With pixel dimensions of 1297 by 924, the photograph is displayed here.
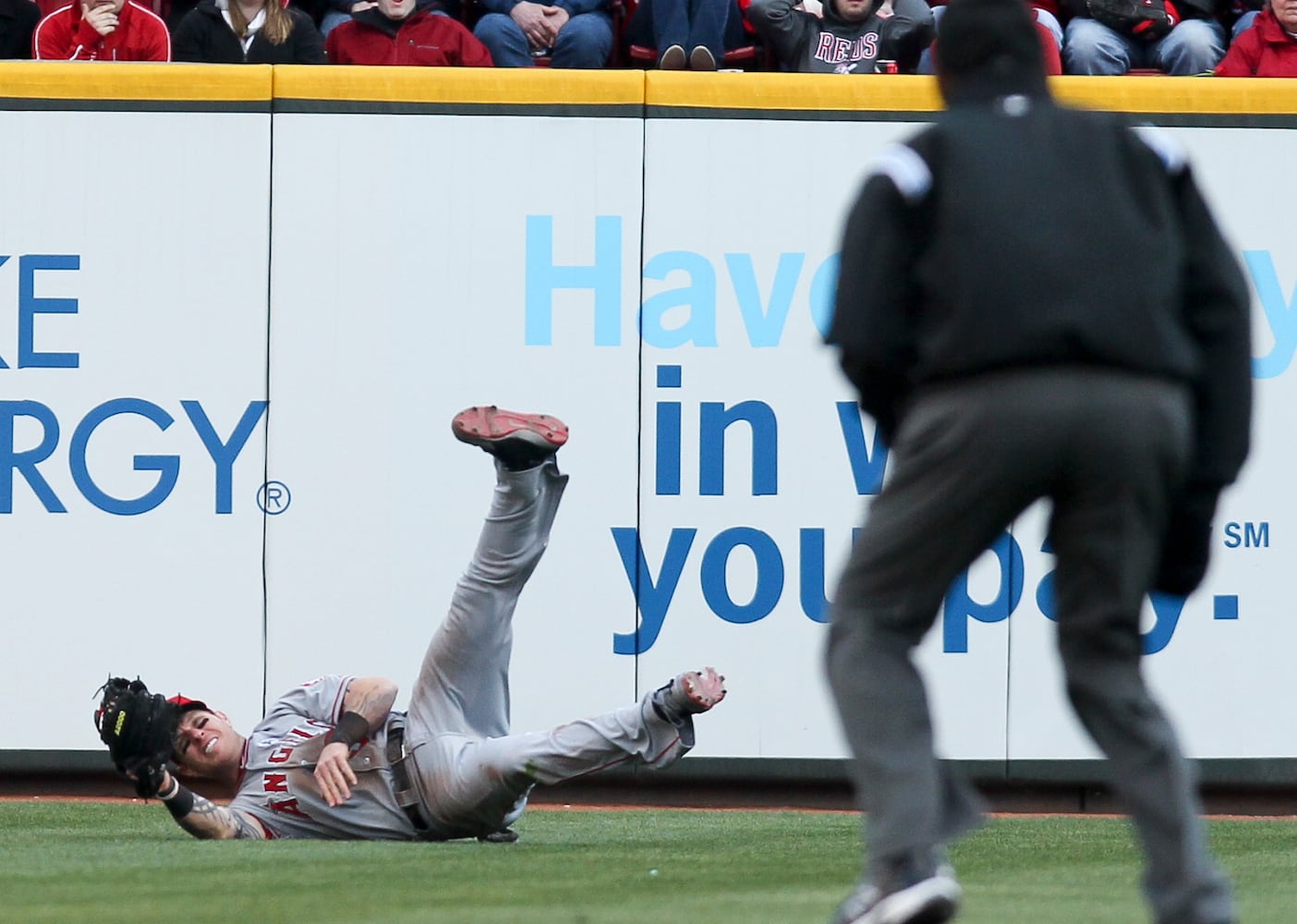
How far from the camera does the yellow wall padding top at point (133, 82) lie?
8.78m

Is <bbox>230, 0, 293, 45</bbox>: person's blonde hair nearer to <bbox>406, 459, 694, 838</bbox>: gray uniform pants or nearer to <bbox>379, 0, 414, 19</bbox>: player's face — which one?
<bbox>379, 0, 414, 19</bbox>: player's face

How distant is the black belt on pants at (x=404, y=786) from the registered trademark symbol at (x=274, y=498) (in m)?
2.73

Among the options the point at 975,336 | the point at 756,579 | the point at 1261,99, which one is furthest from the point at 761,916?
the point at 1261,99

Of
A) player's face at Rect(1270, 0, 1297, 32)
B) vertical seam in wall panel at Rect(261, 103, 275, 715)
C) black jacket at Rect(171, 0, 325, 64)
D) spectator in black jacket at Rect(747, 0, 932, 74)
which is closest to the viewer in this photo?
vertical seam in wall panel at Rect(261, 103, 275, 715)

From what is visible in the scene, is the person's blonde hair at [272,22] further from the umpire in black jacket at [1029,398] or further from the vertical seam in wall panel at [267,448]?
the umpire in black jacket at [1029,398]

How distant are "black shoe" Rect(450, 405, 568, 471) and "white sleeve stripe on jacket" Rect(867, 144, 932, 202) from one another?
2.68 metres

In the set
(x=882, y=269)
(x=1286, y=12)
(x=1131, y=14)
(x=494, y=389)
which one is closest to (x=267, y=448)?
(x=494, y=389)

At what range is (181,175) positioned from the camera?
881cm

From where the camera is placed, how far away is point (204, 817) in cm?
601

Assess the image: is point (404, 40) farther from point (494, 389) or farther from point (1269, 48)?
point (1269, 48)

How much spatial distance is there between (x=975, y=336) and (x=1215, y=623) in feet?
19.9

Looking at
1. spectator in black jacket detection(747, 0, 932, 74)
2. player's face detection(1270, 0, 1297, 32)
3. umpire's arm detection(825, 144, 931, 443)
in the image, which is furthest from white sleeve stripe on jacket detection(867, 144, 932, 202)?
player's face detection(1270, 0, 1297, 32)

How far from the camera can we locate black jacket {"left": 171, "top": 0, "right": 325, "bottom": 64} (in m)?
9.10

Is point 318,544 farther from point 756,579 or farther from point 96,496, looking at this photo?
point 756,579
